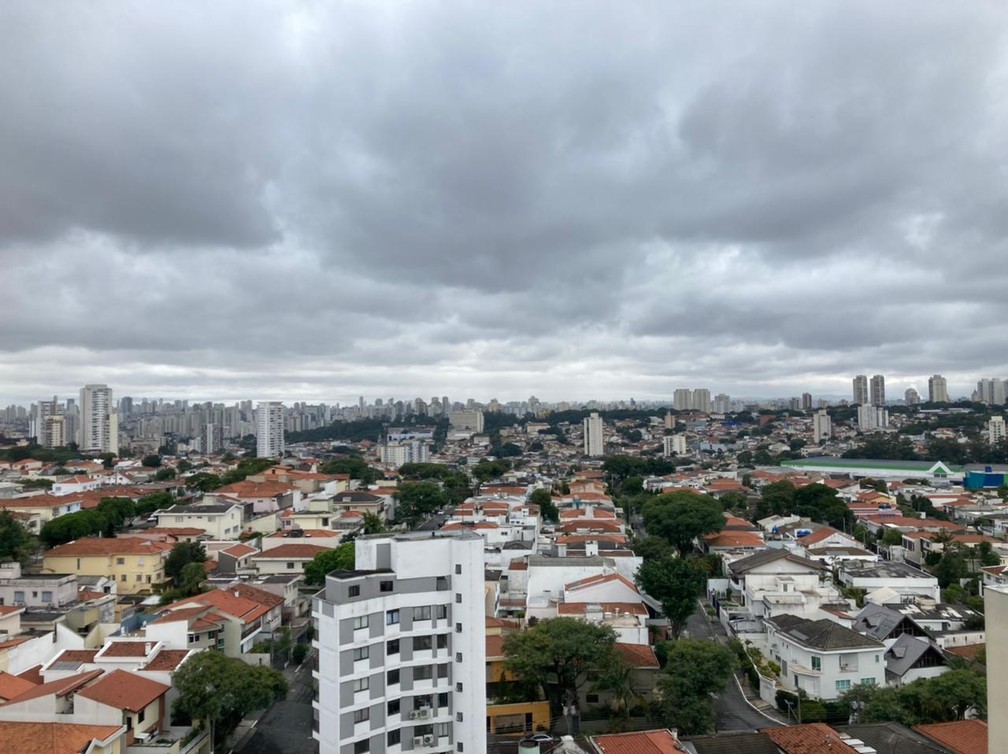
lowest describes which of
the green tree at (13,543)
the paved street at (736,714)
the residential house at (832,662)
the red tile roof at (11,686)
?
the paved street at (736,714)

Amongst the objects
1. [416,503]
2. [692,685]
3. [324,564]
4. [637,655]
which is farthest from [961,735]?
[416,503]

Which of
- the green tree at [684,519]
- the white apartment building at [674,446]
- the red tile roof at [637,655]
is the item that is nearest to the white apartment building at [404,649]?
the red tile roof at [637,655]

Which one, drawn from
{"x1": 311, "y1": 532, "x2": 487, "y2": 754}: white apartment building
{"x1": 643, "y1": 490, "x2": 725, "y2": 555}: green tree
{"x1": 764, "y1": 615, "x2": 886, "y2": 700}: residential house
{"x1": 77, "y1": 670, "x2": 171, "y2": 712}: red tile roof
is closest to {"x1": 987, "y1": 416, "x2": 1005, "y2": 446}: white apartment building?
{"x1": 643, "y1": 490, "x2": 725, "y2": 555}: green tree

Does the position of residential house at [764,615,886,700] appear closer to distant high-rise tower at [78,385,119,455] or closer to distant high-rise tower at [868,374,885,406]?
distant high-rise tower at [78,385,119,455]

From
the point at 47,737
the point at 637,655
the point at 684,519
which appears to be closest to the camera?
the point at 47,737

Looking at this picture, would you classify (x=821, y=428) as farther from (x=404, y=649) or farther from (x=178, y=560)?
(x=404, y=649)

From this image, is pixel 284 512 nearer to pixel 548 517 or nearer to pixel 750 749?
pixel 548 517

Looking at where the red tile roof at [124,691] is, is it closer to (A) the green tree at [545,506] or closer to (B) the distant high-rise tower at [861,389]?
(A) the green tree at [545,506]
